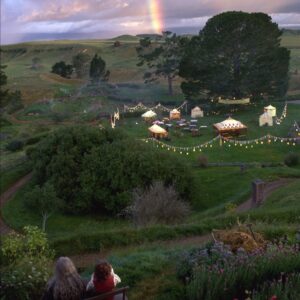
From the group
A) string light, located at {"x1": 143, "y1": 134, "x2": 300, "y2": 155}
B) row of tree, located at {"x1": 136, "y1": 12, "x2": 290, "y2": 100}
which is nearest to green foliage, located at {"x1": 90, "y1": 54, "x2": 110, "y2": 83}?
row of tree, located at {"x1": 136, "y1": 12, "x2": 290, "y2": 100}

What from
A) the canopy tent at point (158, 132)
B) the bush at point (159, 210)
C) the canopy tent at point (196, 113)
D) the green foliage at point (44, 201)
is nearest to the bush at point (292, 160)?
the canopy tent at point (158, 132)

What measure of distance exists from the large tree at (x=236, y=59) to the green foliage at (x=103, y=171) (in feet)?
77.8

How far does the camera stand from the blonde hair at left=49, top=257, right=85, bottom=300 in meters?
5.47

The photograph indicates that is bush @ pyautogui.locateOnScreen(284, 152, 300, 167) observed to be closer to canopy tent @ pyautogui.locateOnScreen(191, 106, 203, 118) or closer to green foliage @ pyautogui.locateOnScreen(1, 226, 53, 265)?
canopy tent @ pyautogui.locateOnScreen(191, 106, 203, 118)

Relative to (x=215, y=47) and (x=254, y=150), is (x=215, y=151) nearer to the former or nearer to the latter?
(x=254, y=150)

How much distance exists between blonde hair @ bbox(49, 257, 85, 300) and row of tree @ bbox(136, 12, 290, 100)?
43.2 metres

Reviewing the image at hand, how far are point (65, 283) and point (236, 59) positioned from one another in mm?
44744

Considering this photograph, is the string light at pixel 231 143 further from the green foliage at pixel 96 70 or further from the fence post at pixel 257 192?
the green foliage at pixel 96 70

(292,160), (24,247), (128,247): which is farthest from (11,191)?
(24,247)

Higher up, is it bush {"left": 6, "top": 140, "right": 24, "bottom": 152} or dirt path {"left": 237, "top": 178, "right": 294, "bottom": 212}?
dirt path {"left": 237, "top": 178, "right": 294, "bottom": 212}

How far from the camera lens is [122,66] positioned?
309 feet

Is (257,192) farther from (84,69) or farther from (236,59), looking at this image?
(84,69)

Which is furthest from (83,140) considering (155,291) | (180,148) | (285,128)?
(155,291)

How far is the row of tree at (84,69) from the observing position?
243 ft
